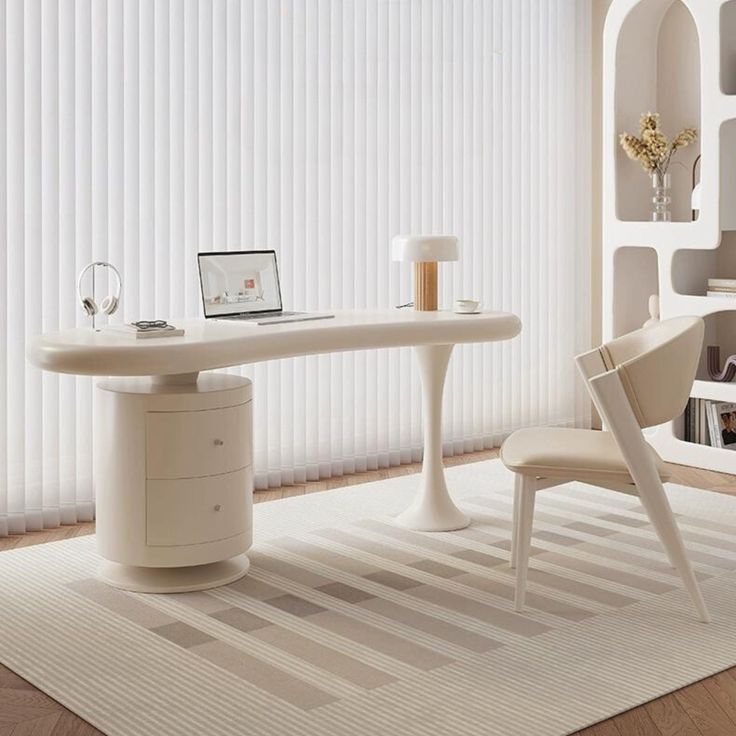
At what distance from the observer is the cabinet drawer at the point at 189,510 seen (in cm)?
305

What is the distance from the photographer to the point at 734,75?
184 inches

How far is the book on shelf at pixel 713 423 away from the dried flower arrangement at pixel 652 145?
0.99 m

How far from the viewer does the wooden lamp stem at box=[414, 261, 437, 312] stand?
3.71m

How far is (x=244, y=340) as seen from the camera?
2967mm

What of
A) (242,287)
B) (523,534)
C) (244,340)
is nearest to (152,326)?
(244,340)

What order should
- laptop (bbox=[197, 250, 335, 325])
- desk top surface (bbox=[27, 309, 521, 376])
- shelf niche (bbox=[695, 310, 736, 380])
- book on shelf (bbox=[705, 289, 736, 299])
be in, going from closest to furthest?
desk top surface (bbox=[27, 309, 521, 376])
laptop (bbox=[197, 250, 335, 325])
book on shelf (bbox=[705, 289, 736, 299])
shelf niche (bbox=[695, 310, 736, 380])

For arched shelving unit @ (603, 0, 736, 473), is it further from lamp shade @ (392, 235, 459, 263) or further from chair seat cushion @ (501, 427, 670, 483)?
chair seat cushion @ (501, 427, 670, 483)

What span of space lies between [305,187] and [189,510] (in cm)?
180

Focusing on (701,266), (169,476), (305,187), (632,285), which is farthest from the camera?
(632,285)

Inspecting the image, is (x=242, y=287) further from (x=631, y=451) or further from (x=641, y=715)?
(x=641, y=715)

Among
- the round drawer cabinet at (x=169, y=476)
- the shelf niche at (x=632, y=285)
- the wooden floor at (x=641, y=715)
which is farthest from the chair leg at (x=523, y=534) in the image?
the shelf niche at (x=632, y=285)

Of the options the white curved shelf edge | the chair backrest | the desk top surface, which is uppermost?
the white curved shelf edge

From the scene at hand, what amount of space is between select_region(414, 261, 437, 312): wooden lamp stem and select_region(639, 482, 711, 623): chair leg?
1.11 metres

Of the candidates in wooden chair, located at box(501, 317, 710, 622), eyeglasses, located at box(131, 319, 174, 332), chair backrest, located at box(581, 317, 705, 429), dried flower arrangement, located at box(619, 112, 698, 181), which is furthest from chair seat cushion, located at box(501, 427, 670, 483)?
dried flower arrangement, located at box(619, 112, 698, 181)
